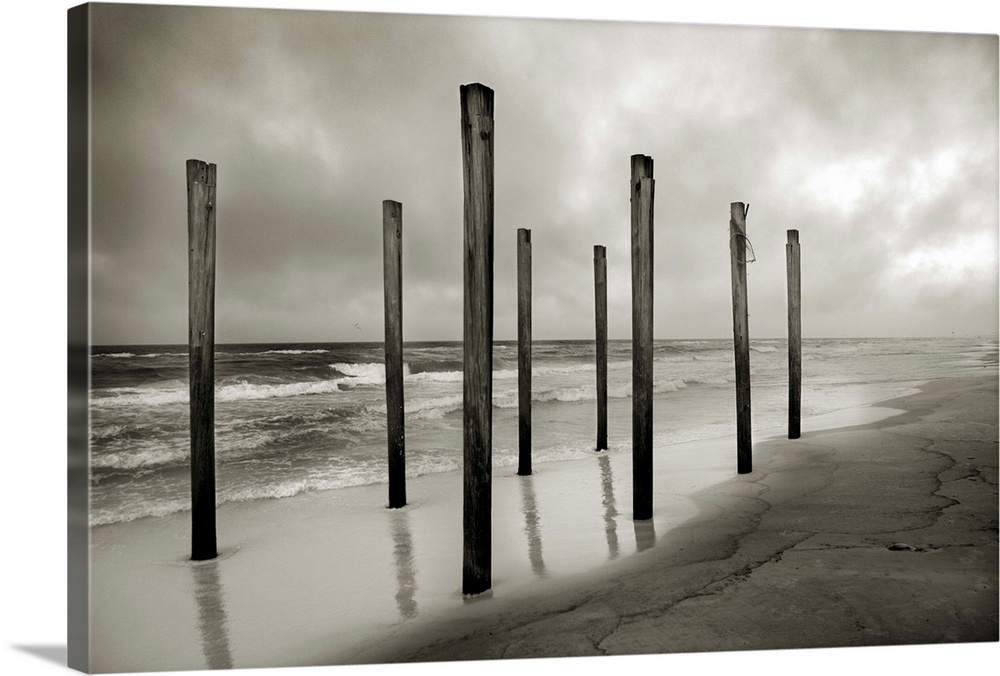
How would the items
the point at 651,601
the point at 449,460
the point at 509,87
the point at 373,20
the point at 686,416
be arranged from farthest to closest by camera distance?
the point at 686,416 < the point at 449,460 < the point at 509,87 < the point at 373,20 < the point at 651,601

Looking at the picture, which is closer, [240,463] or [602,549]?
[602,549]

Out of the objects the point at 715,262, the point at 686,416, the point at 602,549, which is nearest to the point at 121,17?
the point at 602,549

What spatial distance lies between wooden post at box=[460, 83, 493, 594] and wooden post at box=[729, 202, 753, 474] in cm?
250

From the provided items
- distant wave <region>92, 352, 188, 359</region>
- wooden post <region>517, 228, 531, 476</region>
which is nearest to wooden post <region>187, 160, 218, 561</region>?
distant wave <region>92, 352, 188, 359</region>

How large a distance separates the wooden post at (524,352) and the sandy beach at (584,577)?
0.88m

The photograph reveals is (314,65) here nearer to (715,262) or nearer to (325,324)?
(325,324)

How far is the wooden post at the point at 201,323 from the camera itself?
3.19m

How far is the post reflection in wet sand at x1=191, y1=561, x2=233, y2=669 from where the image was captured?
2.83 m

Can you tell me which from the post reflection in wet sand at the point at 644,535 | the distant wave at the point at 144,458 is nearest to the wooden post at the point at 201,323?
the post reflection in wet sand at the point at 644,535

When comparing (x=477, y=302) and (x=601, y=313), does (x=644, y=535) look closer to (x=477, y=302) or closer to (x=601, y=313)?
(x=477, y=302)

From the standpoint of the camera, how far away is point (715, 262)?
5.18 meters

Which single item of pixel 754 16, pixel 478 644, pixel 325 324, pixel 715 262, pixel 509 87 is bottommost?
pixel 478 644

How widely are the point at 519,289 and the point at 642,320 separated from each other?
188 centimetres

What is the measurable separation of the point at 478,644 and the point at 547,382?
12.0 metres
